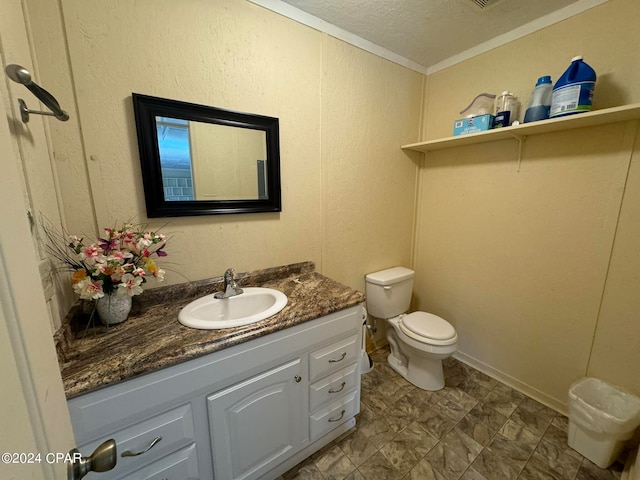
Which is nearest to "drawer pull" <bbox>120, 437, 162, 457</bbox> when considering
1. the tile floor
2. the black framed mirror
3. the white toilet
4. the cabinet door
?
the cabinet door

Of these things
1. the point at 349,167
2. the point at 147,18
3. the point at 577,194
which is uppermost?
the point at 147,18

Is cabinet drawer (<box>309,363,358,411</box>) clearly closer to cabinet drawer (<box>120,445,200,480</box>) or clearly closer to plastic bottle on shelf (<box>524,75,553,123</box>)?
cabinet drawer (<box>120,445,200,480</box>)

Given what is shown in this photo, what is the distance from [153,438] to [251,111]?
141 centimetres

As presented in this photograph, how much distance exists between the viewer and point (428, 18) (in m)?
1.43

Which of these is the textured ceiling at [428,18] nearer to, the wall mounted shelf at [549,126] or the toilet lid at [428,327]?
the wall mounted shelf at [549,126]

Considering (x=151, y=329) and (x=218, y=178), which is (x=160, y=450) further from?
(x=218, y=178)

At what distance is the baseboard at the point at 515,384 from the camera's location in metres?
1.57

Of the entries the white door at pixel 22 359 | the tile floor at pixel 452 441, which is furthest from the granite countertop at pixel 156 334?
the tile floor at pixel 452 441

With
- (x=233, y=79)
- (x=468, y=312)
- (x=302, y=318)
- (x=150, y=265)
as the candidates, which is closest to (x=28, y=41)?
(x=233, y=79)

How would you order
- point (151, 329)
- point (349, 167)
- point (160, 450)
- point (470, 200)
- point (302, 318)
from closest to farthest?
1. point (160, 450)
2. point (151, 329)
3. point (302, 318)
4. point (349, 167)
5. point (470, 200)

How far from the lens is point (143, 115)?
42.3 inches

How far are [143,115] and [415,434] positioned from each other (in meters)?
2.07

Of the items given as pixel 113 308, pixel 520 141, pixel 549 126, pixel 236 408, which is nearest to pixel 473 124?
pixel 520 141

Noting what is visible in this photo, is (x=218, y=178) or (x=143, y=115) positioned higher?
(x=143, y=115)
